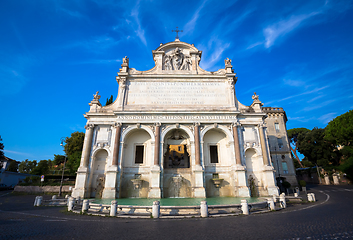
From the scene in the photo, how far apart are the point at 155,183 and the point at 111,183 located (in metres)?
4.81

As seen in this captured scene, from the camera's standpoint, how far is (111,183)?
66.0 feet

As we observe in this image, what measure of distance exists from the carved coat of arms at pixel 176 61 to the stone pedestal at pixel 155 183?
46.8 ft

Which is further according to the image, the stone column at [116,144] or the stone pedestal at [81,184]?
the stone column at [116,144]

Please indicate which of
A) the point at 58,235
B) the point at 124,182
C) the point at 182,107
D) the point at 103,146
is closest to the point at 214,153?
the point at 182,107

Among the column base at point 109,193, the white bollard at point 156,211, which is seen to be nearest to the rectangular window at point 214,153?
the column base at point 109,193

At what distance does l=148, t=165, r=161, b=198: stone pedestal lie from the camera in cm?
1967

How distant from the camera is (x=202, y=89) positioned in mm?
25078

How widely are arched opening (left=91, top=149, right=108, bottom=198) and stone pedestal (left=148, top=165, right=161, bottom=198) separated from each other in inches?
245

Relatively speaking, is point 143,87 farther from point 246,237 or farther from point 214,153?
point 246,237

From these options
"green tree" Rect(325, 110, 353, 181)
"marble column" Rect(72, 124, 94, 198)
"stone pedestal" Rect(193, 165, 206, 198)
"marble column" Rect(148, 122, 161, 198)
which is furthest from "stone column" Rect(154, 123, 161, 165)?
"green tree" Rect(325, 110, 353, 181)

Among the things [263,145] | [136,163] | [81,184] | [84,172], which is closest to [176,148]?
[136,163]

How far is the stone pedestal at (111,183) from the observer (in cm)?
1959

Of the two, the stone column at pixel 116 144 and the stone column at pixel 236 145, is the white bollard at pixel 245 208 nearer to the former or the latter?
the stone column at pixel 236 145

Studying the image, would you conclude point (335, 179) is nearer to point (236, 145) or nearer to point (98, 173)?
point (236, 145)
